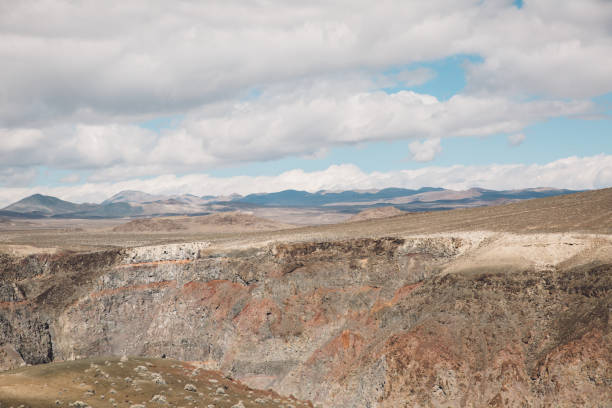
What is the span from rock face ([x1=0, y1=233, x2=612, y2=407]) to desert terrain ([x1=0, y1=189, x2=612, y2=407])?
140 mm

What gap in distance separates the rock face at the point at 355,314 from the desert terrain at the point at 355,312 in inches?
5.5

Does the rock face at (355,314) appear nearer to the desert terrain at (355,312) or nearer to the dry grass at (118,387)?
the desert terrain at (355,312)

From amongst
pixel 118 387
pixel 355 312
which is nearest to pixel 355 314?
pixel 355 312

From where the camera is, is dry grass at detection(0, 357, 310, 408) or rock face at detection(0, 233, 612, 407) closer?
dry grass at detection(0, 357, 310, 408)

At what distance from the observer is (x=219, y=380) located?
166 feet

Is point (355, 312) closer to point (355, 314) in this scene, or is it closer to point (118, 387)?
point (355, 314)

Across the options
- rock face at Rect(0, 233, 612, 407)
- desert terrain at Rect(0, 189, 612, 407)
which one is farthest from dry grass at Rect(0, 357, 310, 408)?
rock face at Rect(0, 233, 612, 407)

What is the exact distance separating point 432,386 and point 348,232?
36908 mm

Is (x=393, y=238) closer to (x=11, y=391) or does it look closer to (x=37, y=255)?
(x=11, y=391)

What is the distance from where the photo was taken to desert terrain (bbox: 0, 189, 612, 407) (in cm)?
3753

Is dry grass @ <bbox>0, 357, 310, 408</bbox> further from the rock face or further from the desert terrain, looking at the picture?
the rock face

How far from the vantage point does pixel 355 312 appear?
171 feet

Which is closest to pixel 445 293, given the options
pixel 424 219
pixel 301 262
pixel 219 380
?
pixel 301 262

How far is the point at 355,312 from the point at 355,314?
258mm
